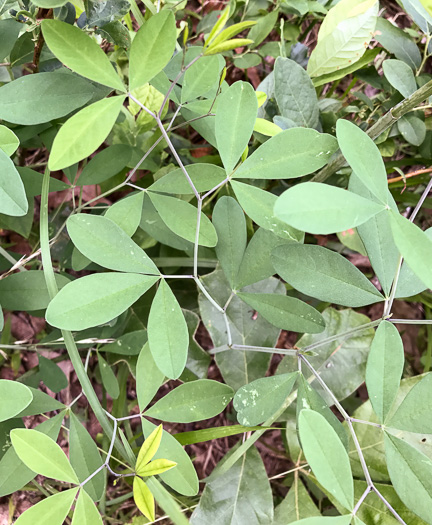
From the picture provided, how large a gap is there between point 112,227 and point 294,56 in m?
0.66

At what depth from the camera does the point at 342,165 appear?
0.93 metres

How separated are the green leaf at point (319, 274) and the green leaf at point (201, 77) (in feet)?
1.01

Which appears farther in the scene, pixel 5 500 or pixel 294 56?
pixel 5 500

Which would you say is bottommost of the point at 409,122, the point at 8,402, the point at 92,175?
the point at 8,402

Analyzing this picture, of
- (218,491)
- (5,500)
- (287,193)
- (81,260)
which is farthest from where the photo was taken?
(5,500)

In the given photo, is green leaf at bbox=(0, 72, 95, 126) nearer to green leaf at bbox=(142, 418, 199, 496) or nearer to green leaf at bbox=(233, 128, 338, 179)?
green leaf at bbox=(233, 128, 338, 179)

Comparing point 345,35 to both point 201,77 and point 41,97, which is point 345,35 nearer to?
point 201,77

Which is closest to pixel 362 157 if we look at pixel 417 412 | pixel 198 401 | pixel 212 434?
pixel 417 412

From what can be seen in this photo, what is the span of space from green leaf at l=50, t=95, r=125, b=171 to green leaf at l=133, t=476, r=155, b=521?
51cm

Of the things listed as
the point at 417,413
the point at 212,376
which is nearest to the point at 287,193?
the point at 417,413

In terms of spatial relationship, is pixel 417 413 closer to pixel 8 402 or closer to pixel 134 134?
pixel 8 402

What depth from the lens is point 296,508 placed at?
1.05 meters

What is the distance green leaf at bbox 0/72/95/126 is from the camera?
0.71m

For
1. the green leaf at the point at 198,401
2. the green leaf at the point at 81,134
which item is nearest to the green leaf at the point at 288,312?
the green leaf at the point at 198,401
